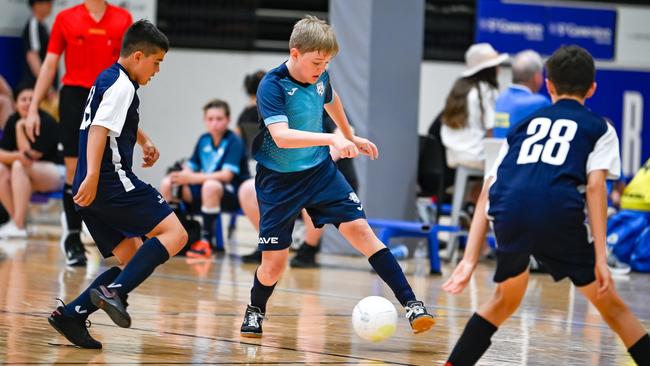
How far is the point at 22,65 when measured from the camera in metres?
12.8

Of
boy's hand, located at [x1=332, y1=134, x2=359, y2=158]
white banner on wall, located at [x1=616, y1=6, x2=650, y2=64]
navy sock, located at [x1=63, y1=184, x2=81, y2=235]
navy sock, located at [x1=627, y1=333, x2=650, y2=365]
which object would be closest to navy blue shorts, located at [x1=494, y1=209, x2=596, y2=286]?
navy sock, located at [x1=627, y1=333, x2=650, y2=365]

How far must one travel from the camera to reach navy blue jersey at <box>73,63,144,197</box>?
479 centimetres

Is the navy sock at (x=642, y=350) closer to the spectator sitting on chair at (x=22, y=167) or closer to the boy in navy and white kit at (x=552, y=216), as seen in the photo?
the boy in navy and white kit at (x=552, y=216)

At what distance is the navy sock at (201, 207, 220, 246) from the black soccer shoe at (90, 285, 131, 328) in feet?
17.3

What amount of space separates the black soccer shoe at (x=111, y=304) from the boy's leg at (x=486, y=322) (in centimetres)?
140

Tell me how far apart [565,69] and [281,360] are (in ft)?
5.30

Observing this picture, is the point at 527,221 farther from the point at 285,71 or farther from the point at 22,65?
the point at 22,65

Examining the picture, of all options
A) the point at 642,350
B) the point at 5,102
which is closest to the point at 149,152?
the point at 642,350

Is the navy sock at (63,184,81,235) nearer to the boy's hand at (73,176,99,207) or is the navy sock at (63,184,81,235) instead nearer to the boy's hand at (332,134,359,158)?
the boy's hand at (73,176,99,207)

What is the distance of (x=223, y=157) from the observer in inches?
400

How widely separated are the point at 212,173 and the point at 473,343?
6.28 m

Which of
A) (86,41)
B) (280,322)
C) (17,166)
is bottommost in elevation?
(17,166)

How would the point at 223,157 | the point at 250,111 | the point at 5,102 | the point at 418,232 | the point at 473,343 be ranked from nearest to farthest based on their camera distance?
1. the point at 473,343
2. the point at 418,232
3. the point at 223,157
4. the point at 250,111
5. the point at 5,102

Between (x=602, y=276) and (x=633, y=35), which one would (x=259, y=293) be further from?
(x=633, y=35)
